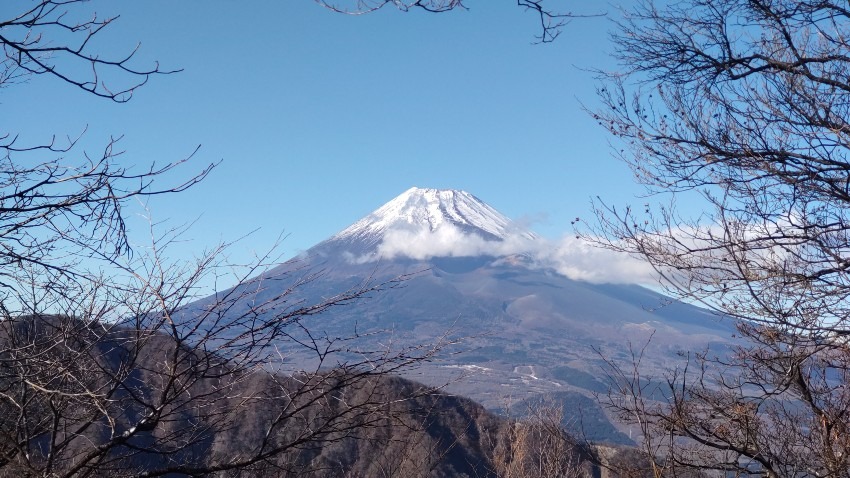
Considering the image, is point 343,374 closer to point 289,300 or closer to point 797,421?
point 289,300

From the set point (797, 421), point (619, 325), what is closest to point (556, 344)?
point (619, 325)

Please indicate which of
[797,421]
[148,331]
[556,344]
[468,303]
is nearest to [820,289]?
[797,421]

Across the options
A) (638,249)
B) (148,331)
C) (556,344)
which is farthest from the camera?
(556,344)

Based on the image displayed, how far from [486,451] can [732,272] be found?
16.9 meters

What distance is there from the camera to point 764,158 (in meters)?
5.02

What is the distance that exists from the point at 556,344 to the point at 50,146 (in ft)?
582

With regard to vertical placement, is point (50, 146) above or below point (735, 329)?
above

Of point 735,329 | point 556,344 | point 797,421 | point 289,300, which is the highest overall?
point 289,300

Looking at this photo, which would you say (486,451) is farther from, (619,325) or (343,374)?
(619,325)

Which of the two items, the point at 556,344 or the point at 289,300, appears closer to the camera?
the point at 289,300

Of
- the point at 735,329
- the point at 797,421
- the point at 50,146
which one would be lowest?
the point at 797,421

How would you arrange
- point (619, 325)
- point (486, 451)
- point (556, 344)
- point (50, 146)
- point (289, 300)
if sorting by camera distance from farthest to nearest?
point (619, 325) < point (556, 344) < point (486, 451) < point (289, 300) < point (50, 146)

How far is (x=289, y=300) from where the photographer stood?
3.93 metres

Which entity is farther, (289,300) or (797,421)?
(797,421)
